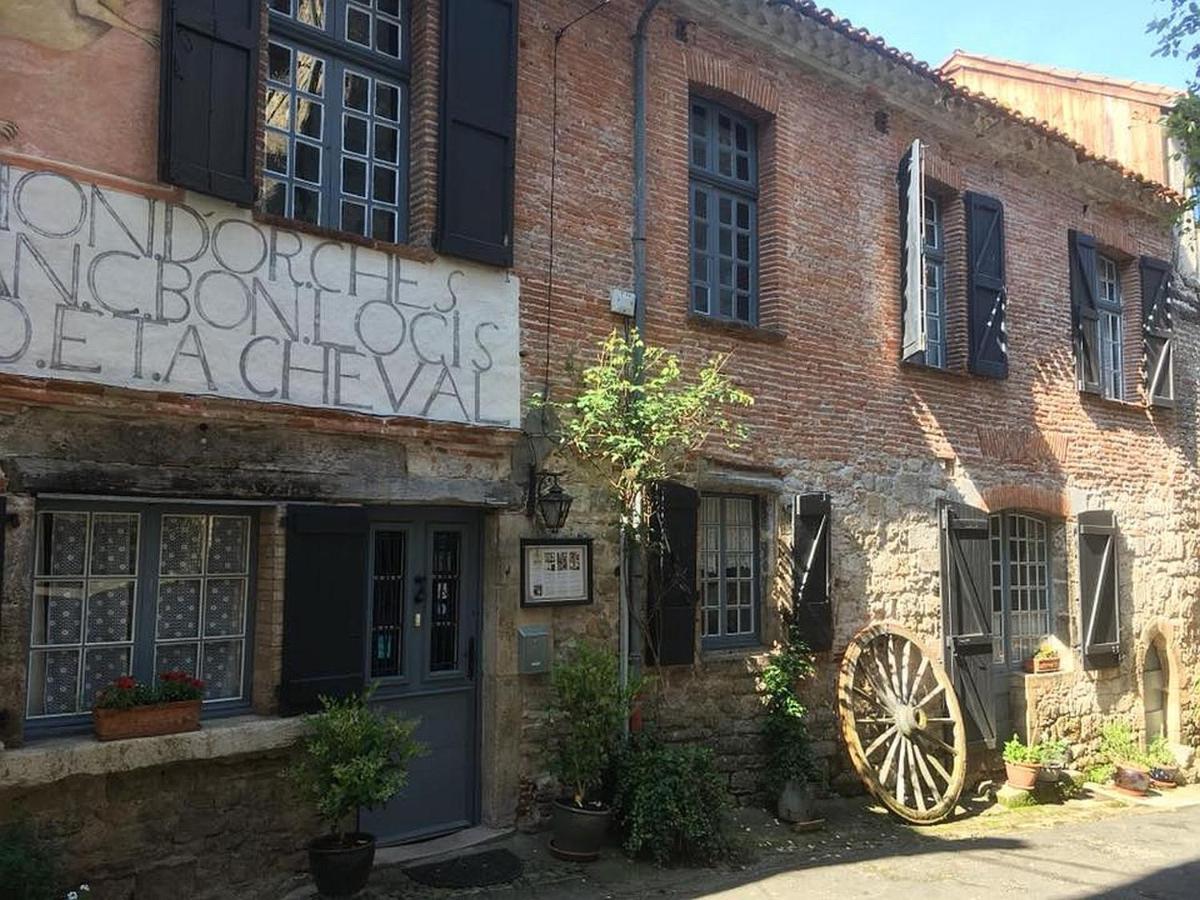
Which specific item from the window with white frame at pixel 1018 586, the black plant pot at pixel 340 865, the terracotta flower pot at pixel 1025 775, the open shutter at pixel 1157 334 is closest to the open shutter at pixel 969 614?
the terracotta flower pot at pixel 1025 775

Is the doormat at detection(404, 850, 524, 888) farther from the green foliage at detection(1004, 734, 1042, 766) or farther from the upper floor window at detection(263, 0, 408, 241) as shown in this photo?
the green foliage at detection(1004, 734, 1042, 766)

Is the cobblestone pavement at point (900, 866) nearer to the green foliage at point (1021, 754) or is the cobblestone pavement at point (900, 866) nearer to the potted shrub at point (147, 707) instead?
the green foliage at point (1021, 754)

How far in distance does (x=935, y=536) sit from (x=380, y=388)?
18.6 ft

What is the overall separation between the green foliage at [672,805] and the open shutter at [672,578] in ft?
2.80

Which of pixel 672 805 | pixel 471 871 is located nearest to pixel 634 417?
pixel 672 805

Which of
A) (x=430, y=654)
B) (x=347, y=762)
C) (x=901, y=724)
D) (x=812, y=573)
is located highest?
(x=812, y=573)

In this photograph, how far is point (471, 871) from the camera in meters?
5.74

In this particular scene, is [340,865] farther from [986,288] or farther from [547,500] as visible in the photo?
[986,288]

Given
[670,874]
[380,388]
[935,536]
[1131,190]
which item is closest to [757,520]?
[935,536]

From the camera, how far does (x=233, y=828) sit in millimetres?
5250

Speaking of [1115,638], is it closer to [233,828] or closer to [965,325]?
[965,325]

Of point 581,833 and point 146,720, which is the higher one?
point 146,720

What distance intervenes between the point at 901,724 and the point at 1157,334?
676cm

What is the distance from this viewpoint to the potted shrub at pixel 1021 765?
8.86 m
